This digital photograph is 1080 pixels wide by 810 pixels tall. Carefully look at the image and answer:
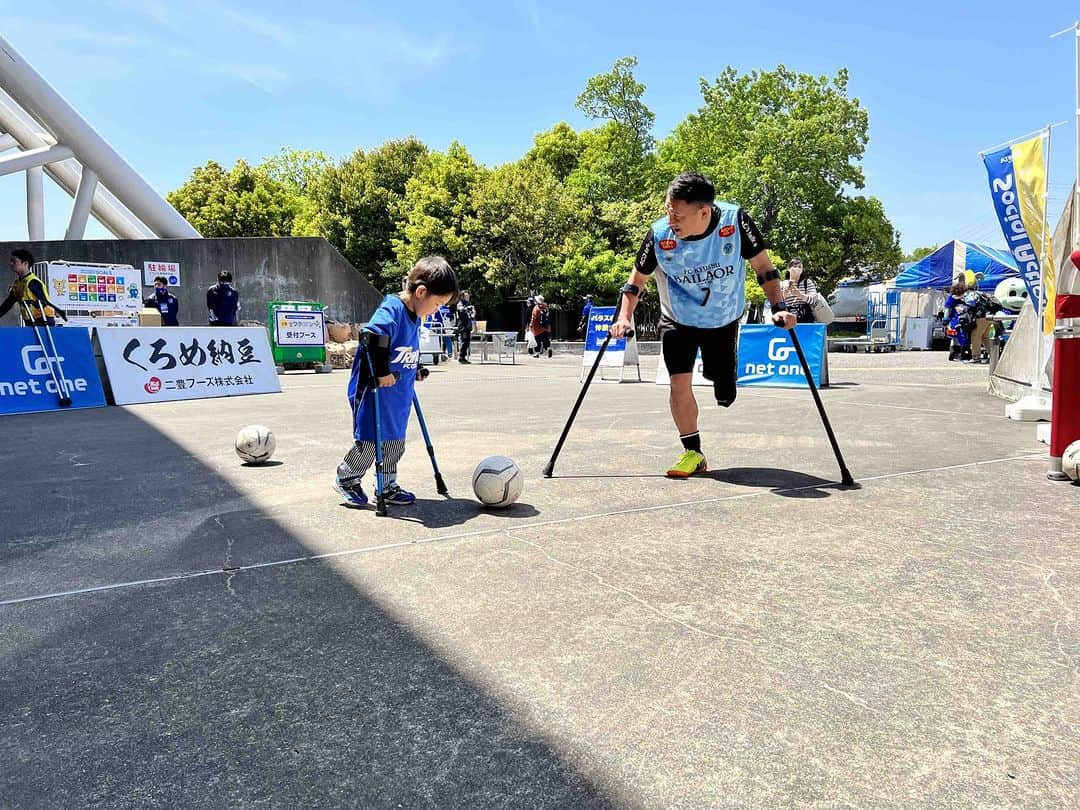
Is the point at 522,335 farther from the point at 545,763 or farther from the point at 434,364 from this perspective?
the point at 545,763

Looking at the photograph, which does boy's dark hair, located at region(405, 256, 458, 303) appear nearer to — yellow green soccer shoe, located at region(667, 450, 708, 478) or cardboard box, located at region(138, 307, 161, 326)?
yellow green soccer shoe, located at region(667, 450, 708, 478)

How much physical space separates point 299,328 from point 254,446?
14.7 metres

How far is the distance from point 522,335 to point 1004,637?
1553 inches

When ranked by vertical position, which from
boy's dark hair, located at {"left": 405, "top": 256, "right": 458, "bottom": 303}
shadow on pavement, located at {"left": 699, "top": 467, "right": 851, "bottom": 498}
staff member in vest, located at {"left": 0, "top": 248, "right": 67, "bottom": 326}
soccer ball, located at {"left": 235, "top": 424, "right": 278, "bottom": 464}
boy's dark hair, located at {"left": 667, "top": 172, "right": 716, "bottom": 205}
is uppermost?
boy's dark hair, located at {"left": 667, "top": 172, "right": 716, "bottom": 205}

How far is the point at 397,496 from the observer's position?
4684mm

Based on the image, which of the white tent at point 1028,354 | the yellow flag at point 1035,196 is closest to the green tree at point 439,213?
the white tent at point 1028,354

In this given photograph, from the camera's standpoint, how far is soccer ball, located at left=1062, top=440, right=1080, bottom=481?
15.6 feet

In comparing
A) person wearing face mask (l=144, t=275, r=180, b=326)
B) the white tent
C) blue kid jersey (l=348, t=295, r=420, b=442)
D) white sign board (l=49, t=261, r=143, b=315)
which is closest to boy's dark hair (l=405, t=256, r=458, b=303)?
blue kid jersey (l=348, t=295, r=420, b=442)

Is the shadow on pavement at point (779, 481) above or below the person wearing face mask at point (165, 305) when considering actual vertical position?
below

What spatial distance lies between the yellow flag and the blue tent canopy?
892 inches

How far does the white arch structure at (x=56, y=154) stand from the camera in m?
23.3

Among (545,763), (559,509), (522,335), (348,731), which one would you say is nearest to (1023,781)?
(545,763)

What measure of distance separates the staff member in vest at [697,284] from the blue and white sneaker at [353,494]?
1.93 metres

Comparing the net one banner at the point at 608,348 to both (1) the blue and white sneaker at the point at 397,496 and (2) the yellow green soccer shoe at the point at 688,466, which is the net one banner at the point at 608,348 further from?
(1) the blue and white sneaker at the point at 397,496
